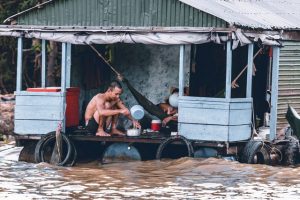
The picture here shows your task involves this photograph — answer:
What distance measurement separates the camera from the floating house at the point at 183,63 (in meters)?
19.9

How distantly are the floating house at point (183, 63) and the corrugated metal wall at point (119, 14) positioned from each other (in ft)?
0.07

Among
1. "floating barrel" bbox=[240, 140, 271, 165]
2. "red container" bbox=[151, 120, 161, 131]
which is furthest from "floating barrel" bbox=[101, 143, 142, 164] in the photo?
"floating barrel" bbox=[240, 140, 271, 165]

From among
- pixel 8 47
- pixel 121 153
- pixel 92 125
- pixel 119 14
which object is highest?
pixel 119 14

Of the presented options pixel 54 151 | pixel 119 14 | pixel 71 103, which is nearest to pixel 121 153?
pixel 54 151

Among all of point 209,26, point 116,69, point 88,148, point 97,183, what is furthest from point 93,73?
point 97,183

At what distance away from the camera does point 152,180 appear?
730 inches

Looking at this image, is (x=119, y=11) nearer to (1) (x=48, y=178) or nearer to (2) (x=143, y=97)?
(2) (x=143, y=97)

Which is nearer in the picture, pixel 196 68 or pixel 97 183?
pixel 97 183

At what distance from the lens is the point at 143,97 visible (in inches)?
A: 850

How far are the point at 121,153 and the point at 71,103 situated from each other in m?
1.73

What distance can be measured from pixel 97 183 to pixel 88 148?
3983mm

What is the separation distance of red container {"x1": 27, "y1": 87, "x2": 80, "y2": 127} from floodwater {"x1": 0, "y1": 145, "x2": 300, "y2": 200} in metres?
1.19

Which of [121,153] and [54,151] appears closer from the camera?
Result: [54,151]

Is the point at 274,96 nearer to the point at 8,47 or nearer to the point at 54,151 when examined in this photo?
the point at 54,151
